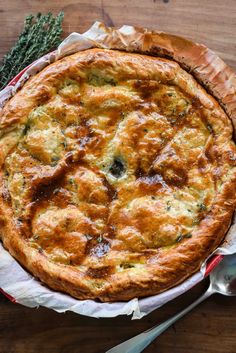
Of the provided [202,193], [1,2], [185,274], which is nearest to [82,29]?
[1,2]

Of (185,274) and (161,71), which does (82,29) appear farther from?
(185,274)

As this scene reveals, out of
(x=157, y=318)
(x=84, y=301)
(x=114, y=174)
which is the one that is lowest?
(x=157, y=318)

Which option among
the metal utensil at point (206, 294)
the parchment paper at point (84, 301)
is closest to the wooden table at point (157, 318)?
the metal utensil at point (206, 294)

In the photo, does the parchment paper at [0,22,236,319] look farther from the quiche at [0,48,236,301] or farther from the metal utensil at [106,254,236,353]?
the metal utensil at [106,254,236,353]

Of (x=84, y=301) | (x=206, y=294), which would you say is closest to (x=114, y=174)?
(x=84, y=301)

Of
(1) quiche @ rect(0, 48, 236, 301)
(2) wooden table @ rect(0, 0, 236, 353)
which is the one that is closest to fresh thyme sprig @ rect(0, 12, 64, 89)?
(2) wooden table @ rect(0, 0, 236, 353)

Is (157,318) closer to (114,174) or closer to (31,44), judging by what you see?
(114,174)
